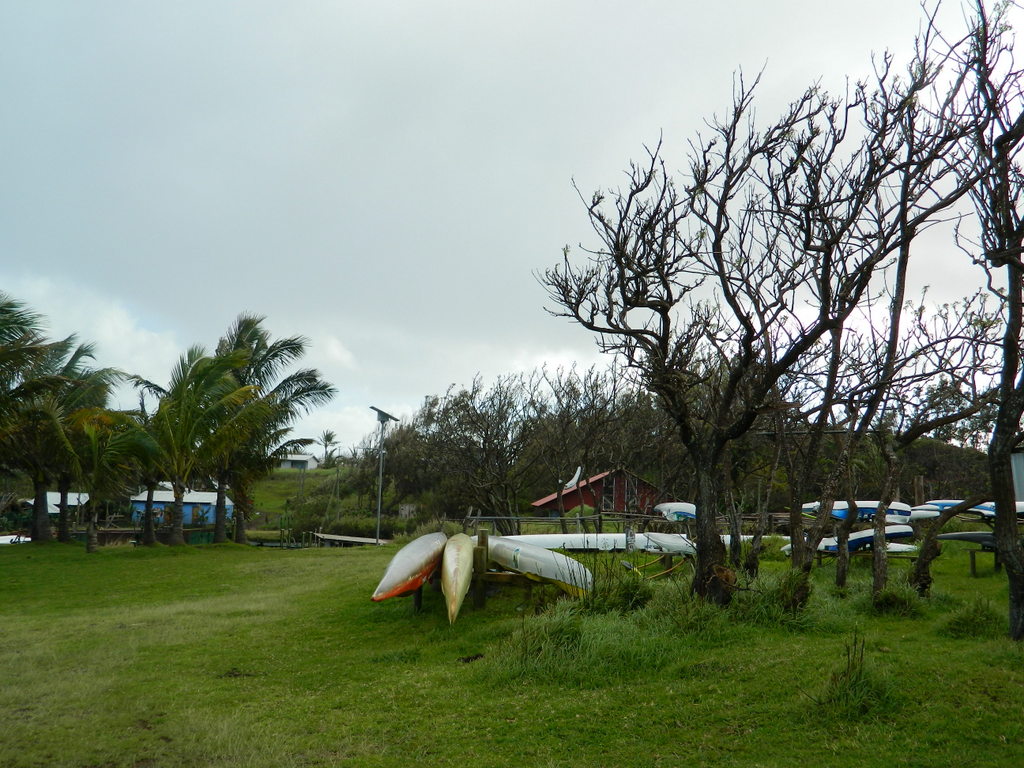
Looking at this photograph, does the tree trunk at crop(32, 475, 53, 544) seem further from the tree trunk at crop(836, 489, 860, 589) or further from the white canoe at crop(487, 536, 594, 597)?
the tree trunk at crop(836, 489, 860, 589)

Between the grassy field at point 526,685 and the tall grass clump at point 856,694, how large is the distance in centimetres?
1

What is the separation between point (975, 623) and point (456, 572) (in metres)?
5.38

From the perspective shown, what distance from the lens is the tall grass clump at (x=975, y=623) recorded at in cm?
705

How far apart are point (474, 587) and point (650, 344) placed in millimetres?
3823

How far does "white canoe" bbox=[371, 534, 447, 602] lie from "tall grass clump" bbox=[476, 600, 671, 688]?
2092 mm

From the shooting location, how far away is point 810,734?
4910 mm

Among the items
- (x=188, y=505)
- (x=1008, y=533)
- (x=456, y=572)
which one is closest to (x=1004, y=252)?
(x=1008, y=533)

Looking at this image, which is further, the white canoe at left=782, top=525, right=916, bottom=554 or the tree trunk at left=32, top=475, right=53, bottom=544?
the tree trunk at left=32, top=475, right=53, bottom=544

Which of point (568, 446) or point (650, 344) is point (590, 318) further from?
point (568, 446)

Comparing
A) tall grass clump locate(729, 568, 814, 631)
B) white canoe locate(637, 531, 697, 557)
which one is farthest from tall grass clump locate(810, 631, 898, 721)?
white canoe locate(637, 531, 697, 557)

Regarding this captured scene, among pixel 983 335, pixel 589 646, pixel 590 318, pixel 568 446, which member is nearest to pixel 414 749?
pixel 589 646

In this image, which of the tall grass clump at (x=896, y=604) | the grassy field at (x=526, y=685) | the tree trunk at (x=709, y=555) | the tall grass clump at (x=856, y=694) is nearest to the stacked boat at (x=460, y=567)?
the grassy field at (x=526, y=685)

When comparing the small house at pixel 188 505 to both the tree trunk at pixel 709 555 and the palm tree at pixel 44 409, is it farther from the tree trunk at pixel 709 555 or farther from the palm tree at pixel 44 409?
the tree trunk at pixel 709 555

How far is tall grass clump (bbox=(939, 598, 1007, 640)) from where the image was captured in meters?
7.05
